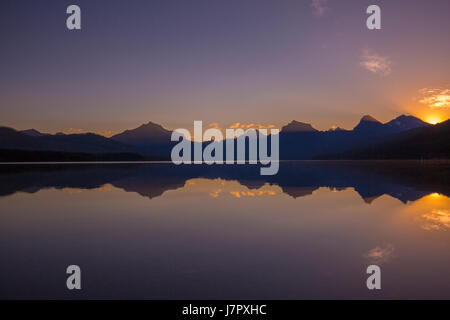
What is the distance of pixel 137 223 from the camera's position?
662 inches

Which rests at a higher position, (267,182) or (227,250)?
(267,182)

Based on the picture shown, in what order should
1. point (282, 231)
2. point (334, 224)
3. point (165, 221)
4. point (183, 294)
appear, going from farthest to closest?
point (165, 221) < point (334, 224) < point (282, 231) < point (183, 294)

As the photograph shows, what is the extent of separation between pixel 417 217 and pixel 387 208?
9.08 feet

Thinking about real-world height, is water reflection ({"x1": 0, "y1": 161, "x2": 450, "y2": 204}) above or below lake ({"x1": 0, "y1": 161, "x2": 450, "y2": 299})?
above

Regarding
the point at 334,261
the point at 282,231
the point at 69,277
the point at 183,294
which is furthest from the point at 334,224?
the point at 69,277

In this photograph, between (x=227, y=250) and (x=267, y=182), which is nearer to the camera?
(x=227, y=250)

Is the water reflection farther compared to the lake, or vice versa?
the water reflection

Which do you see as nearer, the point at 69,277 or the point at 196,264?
the point at 69,277

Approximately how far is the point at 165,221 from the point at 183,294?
961 cm

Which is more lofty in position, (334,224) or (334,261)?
(334,224)

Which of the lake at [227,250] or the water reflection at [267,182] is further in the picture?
the water reflection at [267,182]

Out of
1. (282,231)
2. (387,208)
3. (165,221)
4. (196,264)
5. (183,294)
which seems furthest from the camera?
(387,208)

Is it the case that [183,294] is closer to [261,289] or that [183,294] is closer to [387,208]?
[261,289]

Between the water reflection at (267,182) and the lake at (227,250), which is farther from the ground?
the water reflection at (267,182)
